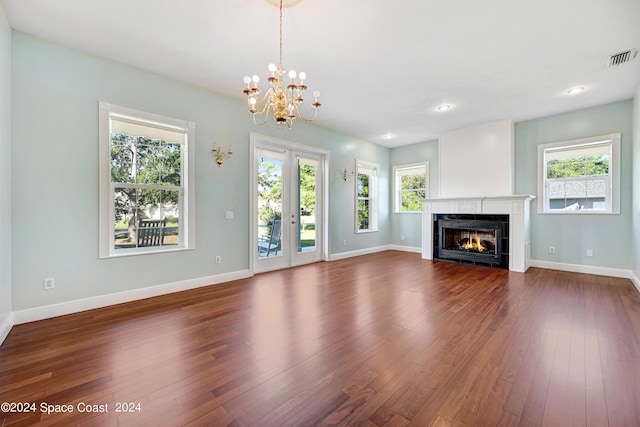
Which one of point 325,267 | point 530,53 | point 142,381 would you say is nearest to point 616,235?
point 530,53

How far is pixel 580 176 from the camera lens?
15.9ft

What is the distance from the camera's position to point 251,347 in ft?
7.30

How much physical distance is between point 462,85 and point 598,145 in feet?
9.81

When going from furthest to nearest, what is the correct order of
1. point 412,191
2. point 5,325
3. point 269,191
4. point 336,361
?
point 412,191, point 269,191, point 5,325, point 336,361

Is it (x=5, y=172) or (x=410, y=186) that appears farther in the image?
(x=410, y=186)

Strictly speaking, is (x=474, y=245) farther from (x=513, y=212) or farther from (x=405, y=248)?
(x=405, y=248)

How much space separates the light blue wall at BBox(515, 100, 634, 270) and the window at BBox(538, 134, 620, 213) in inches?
3.8

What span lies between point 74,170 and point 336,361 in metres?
3.42

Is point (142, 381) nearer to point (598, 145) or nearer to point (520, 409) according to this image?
point (520, 409)

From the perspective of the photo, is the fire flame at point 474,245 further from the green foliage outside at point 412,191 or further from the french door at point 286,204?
the french door at point 286,204

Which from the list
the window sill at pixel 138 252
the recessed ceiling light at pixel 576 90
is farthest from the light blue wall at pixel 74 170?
the recessed ceiling light at pixel 576 90

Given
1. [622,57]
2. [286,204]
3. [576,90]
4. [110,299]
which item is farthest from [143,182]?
[576,90]

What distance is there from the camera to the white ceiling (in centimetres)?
240

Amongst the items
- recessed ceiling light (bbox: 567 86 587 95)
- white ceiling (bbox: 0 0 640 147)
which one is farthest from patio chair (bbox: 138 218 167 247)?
recessed ceiling light (bbox: 567 86 587 95)
